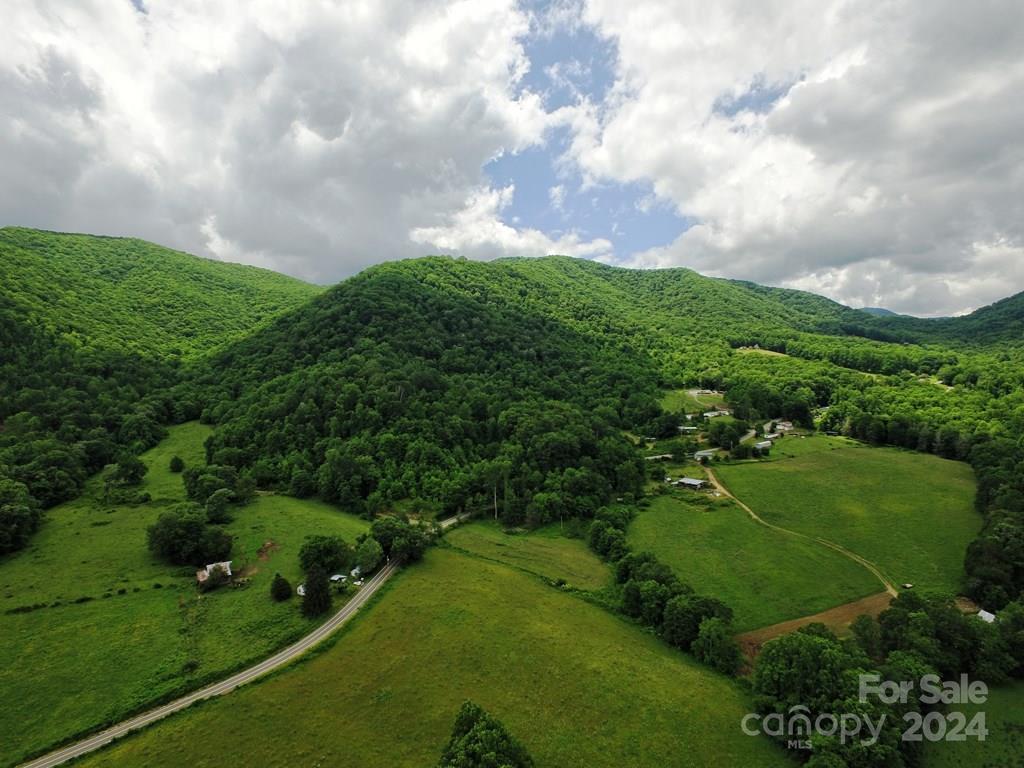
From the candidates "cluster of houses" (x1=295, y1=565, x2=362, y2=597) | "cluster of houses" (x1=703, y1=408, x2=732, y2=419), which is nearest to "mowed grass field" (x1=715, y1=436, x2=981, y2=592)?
"cluster of houses" (x1=703, y1=408, x2=732, y2=419)

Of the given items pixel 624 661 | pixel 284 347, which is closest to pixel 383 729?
pixel 624 661

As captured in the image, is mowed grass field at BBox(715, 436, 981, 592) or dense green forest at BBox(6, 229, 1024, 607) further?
dense green forest at BBox(6, 229, 1024, 607)

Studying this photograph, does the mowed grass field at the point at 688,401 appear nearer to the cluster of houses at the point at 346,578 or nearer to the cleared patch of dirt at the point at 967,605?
the cleared patch of dirt at the point at 967,605

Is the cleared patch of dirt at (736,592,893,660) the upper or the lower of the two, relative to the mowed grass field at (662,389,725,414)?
lower

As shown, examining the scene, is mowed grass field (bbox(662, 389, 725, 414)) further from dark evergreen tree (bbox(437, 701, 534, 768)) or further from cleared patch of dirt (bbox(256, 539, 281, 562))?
dark evergreen tree (bbox(437, 701, 534, 768))

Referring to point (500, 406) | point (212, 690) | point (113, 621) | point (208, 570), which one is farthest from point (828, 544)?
point (113, 621)

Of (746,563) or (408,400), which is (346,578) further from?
(746,563)
